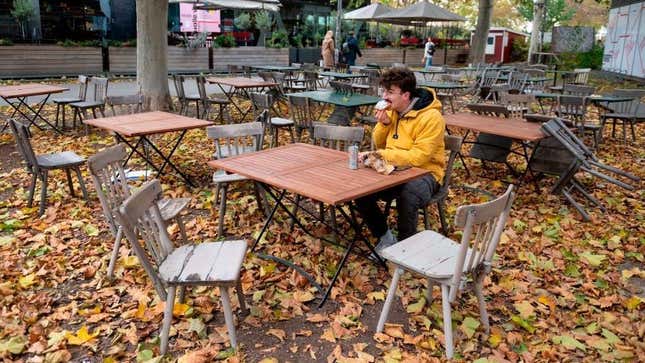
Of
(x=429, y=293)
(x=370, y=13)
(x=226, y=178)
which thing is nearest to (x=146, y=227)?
(x=226, y=178)

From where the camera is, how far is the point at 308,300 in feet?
12.2

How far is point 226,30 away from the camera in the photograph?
25.6 meters

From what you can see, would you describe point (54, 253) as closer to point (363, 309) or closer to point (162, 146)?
point (363, 309)

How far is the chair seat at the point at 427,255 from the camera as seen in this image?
3.05 meters

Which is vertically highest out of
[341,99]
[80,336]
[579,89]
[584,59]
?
[584,59]

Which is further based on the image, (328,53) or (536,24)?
(536,24)

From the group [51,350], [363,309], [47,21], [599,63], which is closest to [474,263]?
[363,309]

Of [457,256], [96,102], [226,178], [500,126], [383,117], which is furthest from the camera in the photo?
[96,102]

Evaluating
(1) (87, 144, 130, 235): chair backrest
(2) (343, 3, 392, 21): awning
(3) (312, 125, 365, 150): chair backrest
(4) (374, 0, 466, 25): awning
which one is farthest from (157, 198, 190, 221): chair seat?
(2) (343, 3, 392, 21): awning

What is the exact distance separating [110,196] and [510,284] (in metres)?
3.24

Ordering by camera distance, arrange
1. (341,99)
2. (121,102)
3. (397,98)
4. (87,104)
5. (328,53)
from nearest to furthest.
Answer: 1. (397,98)
2. (121,102)
3. (341,99)
4. (87,104)
5. (328,53)

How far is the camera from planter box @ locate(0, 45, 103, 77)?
15.2 m

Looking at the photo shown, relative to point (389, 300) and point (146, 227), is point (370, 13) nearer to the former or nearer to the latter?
point (389, 300)

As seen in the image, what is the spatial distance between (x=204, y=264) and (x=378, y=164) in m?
1.52
